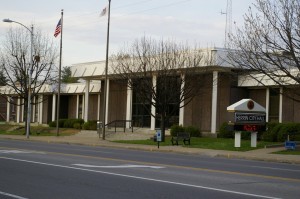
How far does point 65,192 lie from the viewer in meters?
11.1

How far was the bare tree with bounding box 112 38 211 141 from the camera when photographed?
35.6m

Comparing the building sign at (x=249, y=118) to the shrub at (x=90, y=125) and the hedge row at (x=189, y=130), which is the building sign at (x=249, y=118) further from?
the shrub at (x=90, y=125)

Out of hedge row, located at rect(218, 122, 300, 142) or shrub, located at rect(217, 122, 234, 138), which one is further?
shrub, located at rect(217, 122, 234, 138)

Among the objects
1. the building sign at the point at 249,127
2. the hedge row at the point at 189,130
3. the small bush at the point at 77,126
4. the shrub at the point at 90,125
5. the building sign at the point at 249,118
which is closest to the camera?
the building sign at the point at 249,127

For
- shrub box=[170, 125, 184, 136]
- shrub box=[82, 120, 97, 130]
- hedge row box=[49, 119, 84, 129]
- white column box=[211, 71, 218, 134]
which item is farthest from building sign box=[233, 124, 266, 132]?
hedge row box=[49, 119, 84, 129]

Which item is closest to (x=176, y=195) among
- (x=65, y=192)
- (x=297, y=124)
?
(x=65, y=192)

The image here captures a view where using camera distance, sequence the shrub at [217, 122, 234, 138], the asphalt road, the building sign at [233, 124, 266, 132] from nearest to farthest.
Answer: the asphalt road → the building sign at [233, 124, 266, 132] → the shrub at [217, 122, 234, 138]

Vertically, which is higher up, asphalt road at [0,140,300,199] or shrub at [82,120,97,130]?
shrub at [82,120,97,130]

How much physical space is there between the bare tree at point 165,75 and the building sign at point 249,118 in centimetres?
630

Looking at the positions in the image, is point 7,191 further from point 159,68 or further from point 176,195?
point 159,68

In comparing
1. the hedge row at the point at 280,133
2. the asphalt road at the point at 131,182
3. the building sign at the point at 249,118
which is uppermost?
the building sign at the point at 249,118

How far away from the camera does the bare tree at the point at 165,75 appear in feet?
117

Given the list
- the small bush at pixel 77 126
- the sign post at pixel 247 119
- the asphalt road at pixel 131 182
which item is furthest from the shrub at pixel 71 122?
the asphalt road at pixel 131 182

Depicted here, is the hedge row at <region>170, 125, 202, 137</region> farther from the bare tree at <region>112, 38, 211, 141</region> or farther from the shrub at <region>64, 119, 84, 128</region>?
the shrub at <region>64, 119, 84, 128</region>
